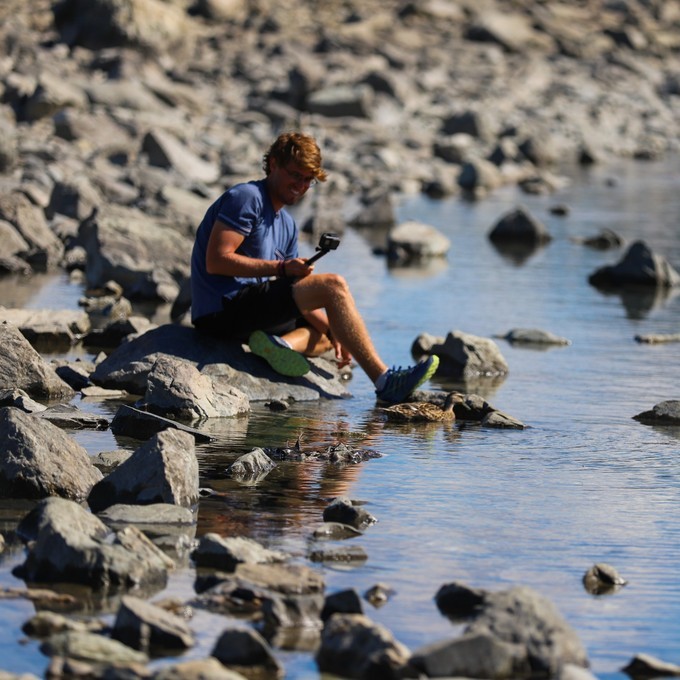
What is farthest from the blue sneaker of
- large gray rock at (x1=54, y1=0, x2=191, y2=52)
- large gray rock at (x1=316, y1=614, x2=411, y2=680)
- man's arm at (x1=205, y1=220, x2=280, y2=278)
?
large gray rock at (x1=54, y1=0, x2=191, y2=52)

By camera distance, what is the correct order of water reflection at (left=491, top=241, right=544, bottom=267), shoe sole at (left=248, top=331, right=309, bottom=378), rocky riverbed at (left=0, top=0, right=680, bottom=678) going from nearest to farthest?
rocky riverbed at (left=0, top=0, right=680, bottom=678) → shoe sole at (left=248, top=331, right=309, bottom=378) → water reflection at (left=491, top=241, right=544, bottom=267)

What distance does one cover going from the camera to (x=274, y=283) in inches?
367

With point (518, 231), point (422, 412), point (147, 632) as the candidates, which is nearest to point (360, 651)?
point (147, 632)

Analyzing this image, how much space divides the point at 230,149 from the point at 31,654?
2145 cm

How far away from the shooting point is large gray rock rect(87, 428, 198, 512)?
21.6 feet

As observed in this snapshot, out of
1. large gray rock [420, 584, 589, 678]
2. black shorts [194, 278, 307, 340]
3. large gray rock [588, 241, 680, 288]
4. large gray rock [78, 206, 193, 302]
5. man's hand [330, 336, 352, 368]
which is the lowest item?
large gray rock [420, 584, 589, 678]

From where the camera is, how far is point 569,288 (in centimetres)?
1555

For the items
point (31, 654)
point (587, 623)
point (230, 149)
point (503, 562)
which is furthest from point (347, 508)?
point (230, 149)

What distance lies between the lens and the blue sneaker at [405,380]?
9.05 metres

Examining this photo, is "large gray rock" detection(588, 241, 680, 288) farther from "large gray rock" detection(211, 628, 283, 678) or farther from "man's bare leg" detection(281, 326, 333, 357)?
"large gray rock" detection(211, 628, 283, 678)

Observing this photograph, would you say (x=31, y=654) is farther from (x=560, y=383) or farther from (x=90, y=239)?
(x=90, y=239)

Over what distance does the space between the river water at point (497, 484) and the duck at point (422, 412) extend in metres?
0.12

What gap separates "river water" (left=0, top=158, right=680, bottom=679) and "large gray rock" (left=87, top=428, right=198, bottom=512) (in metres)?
0.14

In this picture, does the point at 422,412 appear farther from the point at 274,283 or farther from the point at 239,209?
the point at 239,209
